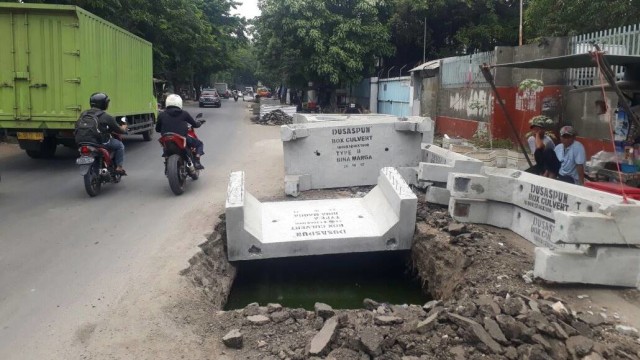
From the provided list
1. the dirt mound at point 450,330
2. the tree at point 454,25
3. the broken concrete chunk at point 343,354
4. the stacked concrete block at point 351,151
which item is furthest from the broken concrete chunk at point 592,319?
the tree at point 454,25

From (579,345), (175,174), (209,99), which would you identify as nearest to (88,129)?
(175,174)

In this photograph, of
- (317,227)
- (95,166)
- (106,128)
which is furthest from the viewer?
(106,128)

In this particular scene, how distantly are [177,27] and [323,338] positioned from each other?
91.2ft

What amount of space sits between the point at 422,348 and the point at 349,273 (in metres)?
3.30

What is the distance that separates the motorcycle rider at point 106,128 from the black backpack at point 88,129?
0.19 ft

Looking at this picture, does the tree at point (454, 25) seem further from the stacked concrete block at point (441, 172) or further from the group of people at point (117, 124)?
the stacked concrete block at point (441, 172)

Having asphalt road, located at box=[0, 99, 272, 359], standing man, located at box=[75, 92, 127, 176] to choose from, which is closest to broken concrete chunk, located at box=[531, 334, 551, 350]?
asphalt road, located at box=[0, 99, 272, 359]

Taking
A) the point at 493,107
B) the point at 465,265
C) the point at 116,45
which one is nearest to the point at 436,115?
the point at 493,107

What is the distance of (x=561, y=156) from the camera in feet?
24.0

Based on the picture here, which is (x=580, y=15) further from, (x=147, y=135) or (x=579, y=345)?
(x=579, y=345)

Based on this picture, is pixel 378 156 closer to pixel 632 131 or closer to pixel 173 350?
pixel 632 131

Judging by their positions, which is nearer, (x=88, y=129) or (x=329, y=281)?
(x=329, y=281)

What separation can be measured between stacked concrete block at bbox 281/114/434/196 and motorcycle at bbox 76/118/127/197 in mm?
2701

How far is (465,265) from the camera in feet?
17.8
